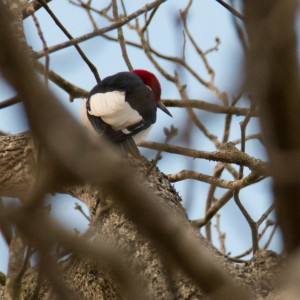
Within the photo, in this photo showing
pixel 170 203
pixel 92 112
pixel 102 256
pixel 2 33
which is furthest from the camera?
pixel 92 112

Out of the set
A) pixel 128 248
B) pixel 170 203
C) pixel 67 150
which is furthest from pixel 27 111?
pixel 170 203

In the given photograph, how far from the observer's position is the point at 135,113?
15.4 ft

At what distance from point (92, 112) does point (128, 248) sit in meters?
1.96

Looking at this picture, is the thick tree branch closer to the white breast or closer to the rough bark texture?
the rough bark texture

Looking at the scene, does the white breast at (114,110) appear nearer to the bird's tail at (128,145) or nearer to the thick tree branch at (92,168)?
the bird's tail at (128,145)

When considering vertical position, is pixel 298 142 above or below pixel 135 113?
above

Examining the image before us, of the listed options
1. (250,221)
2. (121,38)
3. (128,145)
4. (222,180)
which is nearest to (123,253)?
(250,221)

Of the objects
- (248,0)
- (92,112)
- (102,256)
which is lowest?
(92,112)

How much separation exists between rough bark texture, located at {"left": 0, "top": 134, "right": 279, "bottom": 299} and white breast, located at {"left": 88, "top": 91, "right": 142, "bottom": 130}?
92cm

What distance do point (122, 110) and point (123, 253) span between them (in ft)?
7.75

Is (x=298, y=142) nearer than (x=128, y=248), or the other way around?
(x=298, y=142)

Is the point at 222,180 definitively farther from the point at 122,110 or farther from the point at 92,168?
the point at 92,168

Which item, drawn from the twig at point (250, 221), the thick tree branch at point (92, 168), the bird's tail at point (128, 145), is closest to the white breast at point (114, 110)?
the bird's tail at point (128, 145)

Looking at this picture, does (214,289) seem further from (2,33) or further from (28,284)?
(28,284)
